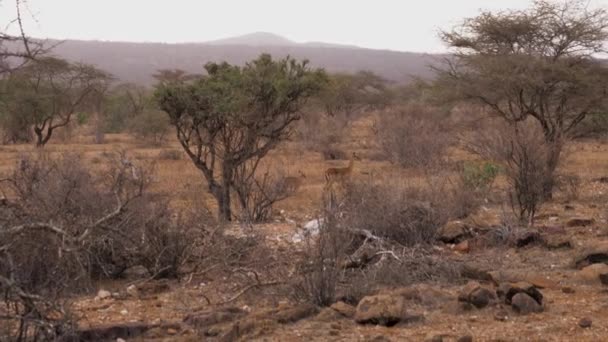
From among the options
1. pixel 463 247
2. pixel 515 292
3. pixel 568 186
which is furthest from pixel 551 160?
pixel 515 292

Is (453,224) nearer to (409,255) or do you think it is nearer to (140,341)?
(409,255)

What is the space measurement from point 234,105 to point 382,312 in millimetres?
5749

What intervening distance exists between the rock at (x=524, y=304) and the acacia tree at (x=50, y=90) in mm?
19720

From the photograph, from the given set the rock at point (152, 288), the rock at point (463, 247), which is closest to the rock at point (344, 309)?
the rock at point (152, 288)

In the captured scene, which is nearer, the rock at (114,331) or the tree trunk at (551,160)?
the rock at (114,331)

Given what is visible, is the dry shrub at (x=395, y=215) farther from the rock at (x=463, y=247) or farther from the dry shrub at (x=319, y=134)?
the dry shrub at (x=319, y=134)

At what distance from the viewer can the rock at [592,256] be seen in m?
7.65

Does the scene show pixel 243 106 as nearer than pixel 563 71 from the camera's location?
Yes

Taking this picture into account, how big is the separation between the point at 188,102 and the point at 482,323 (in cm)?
657

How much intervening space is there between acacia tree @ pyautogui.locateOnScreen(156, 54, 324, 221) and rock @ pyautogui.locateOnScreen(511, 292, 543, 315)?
5685 mm

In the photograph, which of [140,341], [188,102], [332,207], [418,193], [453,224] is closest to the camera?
[140,341]

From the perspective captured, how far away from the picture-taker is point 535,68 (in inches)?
571

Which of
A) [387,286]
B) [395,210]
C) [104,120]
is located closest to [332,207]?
[387,286]

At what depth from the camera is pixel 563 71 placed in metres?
14.4
